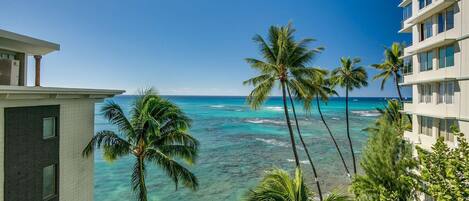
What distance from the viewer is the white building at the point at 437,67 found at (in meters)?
13.9

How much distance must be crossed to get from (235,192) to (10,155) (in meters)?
20.4

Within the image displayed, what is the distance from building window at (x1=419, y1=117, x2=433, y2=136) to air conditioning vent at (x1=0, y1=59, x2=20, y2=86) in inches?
817

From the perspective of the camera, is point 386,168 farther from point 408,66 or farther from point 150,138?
point 408,66

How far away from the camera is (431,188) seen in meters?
9.08

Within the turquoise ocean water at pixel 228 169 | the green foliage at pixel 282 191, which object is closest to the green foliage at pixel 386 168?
the green foliage at pixel 282 191

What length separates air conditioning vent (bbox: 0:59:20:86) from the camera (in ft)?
31.0

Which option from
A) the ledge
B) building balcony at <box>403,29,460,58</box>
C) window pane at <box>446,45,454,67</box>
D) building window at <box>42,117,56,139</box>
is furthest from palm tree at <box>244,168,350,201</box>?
building balcony at <box>403,29,460,58</box>

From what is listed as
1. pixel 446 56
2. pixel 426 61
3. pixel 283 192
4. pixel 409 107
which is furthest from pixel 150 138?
pixel 409 107

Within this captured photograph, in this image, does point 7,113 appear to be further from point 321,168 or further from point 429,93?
point 321,168

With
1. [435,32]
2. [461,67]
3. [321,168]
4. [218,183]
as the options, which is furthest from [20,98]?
[321,168]

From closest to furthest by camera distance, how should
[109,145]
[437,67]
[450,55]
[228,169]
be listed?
[109,145], [450,55], [437,67], [228,169]

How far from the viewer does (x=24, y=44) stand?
34.0 ft

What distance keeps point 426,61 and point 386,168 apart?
8619 mm

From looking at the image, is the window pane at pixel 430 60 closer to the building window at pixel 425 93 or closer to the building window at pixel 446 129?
the building window at pixel 425 93
